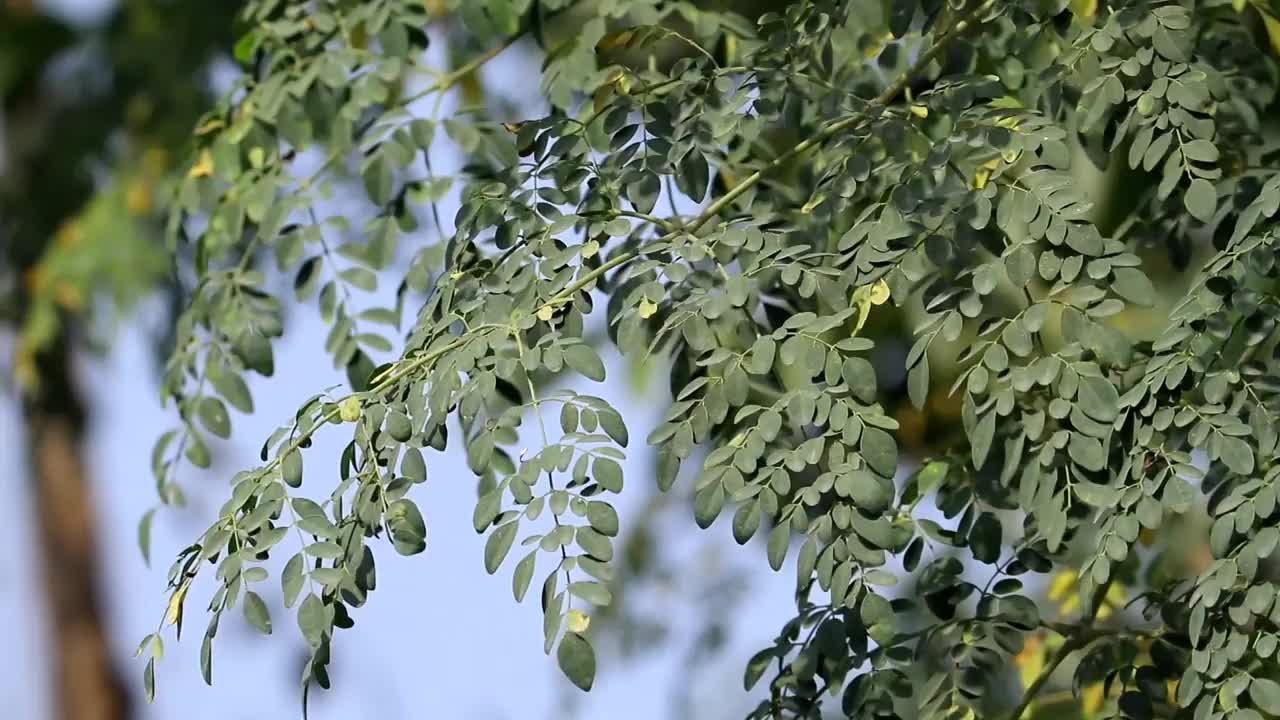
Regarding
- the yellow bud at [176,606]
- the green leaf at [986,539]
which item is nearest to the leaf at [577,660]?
the yellow bud at [176,606]

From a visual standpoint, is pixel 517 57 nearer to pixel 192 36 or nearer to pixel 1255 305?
pixel 192 36

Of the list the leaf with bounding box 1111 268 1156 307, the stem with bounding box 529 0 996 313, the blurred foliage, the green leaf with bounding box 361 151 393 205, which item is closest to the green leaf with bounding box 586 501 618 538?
the stem with bounding box 529 0 996 313

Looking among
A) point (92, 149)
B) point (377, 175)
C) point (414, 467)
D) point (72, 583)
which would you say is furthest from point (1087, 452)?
point (72, 583)

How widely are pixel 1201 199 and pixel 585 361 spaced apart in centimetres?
47

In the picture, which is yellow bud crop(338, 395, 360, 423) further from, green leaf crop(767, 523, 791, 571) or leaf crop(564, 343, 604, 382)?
green leaf crop(767, 523, 791, 571)

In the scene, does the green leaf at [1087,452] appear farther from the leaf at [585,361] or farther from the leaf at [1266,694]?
the leaf at [585,361]

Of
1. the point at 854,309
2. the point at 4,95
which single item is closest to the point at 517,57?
the point at 854,309

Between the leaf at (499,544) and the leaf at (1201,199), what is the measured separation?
1.78 ft

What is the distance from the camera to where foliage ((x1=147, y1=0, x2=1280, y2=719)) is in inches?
46.2

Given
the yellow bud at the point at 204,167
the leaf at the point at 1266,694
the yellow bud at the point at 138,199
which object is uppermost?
the yellow bud at the point at 204,167

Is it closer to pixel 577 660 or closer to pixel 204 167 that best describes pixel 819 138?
pixel 577 660

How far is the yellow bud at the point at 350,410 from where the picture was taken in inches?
47.7

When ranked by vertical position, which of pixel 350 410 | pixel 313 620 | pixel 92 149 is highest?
pixel 92 149

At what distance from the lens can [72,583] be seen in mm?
5074
